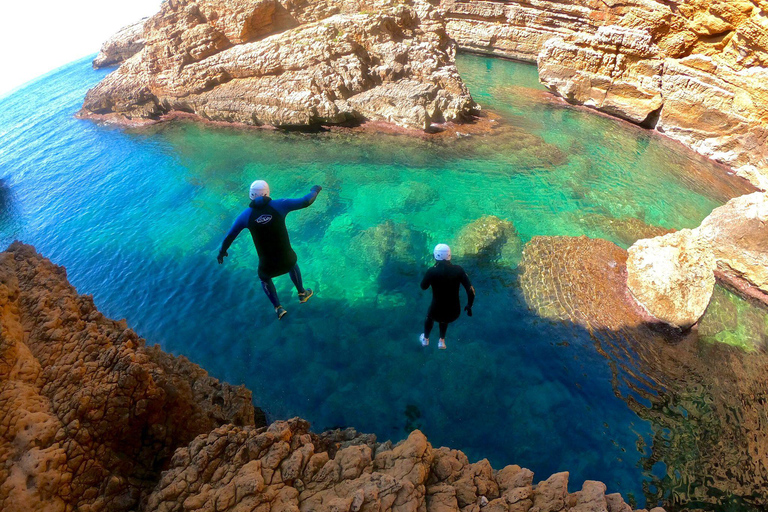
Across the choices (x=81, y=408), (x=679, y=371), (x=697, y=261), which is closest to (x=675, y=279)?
(x=697, y=261)

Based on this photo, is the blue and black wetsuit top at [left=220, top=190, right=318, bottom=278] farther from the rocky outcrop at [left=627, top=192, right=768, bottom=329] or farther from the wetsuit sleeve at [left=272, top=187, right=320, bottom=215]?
the rocky outcrop at [left=627, top=192, right=768, bottom=329]

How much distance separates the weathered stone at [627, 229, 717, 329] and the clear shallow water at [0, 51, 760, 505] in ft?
2.52

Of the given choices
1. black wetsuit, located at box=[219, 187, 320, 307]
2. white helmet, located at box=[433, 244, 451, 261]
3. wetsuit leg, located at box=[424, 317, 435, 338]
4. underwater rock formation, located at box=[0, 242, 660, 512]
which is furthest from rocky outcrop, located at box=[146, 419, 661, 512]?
black wetsuit, located at box=[219, 187, 320, 307]

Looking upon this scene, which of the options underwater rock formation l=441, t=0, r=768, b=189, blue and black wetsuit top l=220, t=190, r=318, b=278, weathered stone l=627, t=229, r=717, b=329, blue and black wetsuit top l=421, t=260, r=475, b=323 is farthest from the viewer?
underwater rock formation l=441, t=0, r=768, b=189

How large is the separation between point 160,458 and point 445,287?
12.5 ft

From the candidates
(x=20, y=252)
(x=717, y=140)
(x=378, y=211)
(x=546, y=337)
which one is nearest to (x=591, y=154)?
(x=717, y=140)

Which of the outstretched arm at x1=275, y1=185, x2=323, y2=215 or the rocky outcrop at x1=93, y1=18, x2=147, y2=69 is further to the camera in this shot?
the rocky outcrop at x1=93, y1=18, x2=147, y2=69

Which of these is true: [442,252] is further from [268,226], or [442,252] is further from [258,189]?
[258,189]

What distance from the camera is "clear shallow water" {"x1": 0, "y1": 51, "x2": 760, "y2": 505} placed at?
559cm

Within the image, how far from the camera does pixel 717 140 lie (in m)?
12.1

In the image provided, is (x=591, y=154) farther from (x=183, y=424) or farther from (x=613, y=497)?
(x=183, y=424)

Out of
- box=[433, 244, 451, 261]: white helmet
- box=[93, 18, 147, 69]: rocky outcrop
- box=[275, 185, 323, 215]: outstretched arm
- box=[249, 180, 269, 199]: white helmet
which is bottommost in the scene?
box=[433, 244, 451, 261]: white helmet

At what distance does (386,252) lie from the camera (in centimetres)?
884

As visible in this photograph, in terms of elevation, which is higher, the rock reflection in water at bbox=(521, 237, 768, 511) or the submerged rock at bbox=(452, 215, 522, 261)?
the submerged rock at bbox=(452, 215, 522, 261)
